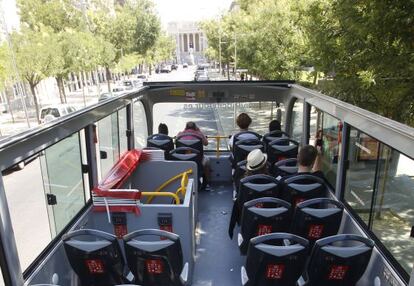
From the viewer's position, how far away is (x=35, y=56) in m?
20.5

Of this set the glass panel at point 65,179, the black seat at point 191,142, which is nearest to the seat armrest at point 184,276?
the glass panel at point 65,179

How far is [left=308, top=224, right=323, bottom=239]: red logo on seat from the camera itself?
11.3 feet

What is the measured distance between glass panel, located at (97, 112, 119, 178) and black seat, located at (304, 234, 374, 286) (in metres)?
3.54

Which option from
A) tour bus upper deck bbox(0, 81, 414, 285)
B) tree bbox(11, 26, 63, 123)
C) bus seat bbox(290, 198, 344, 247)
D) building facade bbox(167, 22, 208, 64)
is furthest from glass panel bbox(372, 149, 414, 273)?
building facade bbox(167, 22, 208, 64)

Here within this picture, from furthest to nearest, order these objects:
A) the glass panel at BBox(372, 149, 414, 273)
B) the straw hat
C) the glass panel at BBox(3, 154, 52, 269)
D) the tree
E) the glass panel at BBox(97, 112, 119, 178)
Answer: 1. the tree
2. the glass panel at BBox(3, 154, 52, 269)
3. the glass panel at BBox(97, 112, 119, 178)
4. the glass panel at BBox(372, 149, 414, 273)
5. the straw hat

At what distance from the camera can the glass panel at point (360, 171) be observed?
395cm

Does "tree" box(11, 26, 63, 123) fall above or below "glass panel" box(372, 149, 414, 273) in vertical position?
above

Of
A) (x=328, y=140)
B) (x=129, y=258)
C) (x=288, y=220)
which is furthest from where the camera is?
(x=328, y=140)

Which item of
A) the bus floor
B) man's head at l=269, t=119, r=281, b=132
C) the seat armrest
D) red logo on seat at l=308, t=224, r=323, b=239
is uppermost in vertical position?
man's head at l=269, t=119, r=281, b=132

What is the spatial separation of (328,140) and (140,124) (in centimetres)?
406

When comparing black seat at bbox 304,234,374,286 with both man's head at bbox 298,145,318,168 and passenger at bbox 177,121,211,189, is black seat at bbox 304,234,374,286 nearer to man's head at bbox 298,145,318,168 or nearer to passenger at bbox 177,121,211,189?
man's head at bbox 298,145,318,168

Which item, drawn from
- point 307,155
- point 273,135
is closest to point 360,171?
point 307,155

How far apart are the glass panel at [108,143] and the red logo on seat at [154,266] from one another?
2710 millimetres

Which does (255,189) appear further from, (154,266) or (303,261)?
(154,266)
